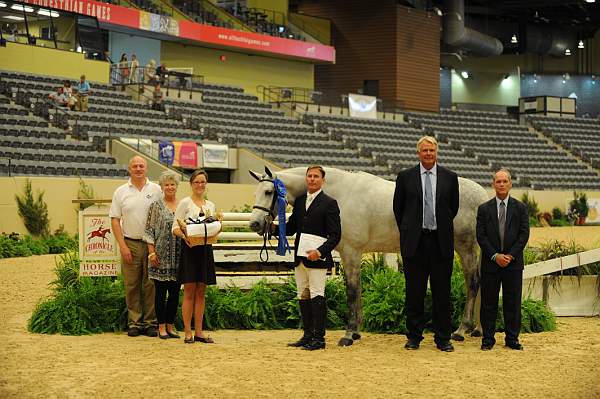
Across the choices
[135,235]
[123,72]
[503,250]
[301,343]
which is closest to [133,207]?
[135,235]

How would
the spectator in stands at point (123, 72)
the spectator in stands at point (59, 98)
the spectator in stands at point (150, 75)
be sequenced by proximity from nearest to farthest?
1. the spectator in stands at point (59, 98)
2. the spectator in stands at point (123, 72)
3. the spectator in stands at point (150, 75)

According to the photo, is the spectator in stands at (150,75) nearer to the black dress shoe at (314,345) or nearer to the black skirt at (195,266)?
the black skirt at (195,266)

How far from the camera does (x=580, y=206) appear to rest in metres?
39.7

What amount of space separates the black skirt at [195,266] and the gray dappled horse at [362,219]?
59 centimetres

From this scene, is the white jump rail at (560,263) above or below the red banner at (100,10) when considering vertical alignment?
below

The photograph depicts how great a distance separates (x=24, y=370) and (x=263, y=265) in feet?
14.9

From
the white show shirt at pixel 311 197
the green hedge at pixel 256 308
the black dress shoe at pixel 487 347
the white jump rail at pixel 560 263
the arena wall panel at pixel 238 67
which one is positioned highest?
the arena wall panel at pixel 238 67

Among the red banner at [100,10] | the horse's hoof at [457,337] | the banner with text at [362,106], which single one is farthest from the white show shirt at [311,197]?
the banner with text at [362,106]

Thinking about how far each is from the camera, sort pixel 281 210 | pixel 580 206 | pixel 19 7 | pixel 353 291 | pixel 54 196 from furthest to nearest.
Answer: pixel 580 206 < pixel 19 7 < pixel 54 196 < pixel 353 291 < pixel 281 210

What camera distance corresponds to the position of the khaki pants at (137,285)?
424 inches

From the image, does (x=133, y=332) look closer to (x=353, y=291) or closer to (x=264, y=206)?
(x=264, y=206)

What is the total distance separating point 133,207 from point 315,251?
218cm

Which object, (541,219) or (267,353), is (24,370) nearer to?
(267,353)

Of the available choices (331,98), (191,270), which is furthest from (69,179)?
(331,98)
